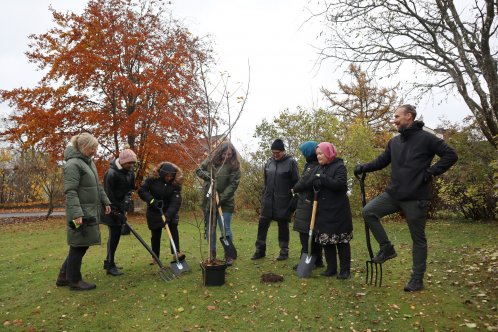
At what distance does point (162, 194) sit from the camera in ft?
19.3

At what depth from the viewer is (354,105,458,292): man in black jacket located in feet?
14.3

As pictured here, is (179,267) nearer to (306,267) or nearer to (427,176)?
(306,267)

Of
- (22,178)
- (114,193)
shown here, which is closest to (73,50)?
(114,193)

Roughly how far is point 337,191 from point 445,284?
1794 millimetres

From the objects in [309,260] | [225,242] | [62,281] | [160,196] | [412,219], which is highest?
[160,196]

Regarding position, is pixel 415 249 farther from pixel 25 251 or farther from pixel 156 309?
pixel 25 251

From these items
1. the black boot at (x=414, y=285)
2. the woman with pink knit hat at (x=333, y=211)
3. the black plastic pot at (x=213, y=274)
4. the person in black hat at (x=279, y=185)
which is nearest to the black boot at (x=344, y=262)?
the woman with pink knit hat at (x=333, y=211)

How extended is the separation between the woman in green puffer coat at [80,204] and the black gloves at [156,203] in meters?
0.78

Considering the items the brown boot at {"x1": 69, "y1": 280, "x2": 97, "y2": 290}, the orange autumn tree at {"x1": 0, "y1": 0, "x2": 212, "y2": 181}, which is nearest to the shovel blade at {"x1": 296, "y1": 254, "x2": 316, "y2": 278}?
the brown boot at {"x1": 69, "y1": 280, "x2": 97, "y2": 290}

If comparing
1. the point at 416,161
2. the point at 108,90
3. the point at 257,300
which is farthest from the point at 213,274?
the point at 108,90

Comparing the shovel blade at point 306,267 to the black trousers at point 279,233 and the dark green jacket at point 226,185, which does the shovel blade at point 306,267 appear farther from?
the dark green jacket at point 226,185

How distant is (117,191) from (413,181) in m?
4.17

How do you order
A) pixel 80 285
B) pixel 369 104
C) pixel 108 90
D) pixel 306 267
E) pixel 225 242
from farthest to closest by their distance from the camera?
pixel 369 104 < pixel 108 90 < pixel 225 242 < pixel 306 267 < pixel 80 285

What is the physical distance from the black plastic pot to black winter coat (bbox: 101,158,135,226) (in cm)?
166
